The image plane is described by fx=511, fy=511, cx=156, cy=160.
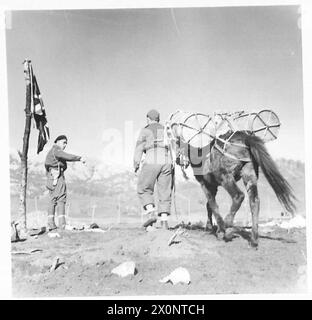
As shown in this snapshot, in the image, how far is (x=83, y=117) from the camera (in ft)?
20.0

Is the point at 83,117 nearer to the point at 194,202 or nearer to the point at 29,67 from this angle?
the point at 29,67

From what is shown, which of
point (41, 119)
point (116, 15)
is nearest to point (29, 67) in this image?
point (41, 119)

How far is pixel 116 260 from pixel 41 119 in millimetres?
1886

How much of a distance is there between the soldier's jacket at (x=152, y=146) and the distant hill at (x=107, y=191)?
258 mm

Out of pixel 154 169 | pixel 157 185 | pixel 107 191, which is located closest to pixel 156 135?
pixel 154 169

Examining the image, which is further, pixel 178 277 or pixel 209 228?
pixel 209 228

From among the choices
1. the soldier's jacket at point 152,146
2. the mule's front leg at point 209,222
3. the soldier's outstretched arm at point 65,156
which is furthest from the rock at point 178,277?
the soldier's outstretched arm at point 65,156

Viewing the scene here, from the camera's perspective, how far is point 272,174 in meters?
5.74

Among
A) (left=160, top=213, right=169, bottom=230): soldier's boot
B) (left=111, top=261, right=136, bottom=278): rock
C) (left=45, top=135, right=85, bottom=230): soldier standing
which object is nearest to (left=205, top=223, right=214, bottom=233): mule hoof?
(left=160, top=213, right=169, bottom=230): soldier's boot

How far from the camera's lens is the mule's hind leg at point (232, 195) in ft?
18.8

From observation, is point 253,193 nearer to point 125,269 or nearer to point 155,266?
point 155,266

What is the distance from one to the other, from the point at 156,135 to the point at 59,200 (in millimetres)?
1397

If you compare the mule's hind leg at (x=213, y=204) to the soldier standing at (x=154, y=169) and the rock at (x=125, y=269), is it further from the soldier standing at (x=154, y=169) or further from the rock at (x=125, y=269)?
the rock at (x=125, y=269)
